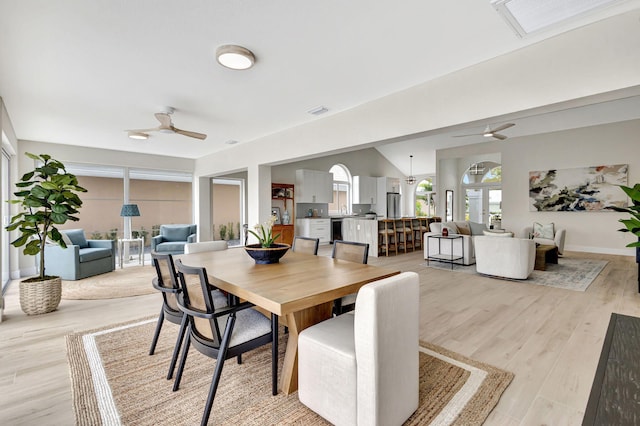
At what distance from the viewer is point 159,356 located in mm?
2381

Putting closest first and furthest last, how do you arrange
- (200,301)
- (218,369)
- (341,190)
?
(218,369)
(200,301)
(341,190)

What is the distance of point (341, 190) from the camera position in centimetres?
1028

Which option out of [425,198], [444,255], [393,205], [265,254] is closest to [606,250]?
[444,255]

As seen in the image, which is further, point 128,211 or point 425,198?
point 425,198

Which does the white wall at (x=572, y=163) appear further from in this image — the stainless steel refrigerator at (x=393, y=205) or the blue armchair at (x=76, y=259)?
the blue armchair at (x=76, y=259)

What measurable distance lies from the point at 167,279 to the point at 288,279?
2.91 feet

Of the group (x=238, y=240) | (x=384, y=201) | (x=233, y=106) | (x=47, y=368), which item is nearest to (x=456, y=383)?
(x=47, y=368)

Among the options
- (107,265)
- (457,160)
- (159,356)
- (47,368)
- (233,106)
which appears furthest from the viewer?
(457,160)

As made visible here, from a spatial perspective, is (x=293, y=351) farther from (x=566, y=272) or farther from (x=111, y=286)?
(x=566, y=272)

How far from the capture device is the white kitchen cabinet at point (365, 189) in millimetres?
10211

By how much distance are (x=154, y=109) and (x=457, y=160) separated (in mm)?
9513

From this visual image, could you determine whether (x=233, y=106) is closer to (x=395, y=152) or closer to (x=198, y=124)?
(x=198, y=124)

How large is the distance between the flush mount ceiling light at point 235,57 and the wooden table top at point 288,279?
1.78 metres

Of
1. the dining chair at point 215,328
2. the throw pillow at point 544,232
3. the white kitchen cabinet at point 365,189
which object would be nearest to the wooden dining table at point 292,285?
the dining chair at point 215,328
